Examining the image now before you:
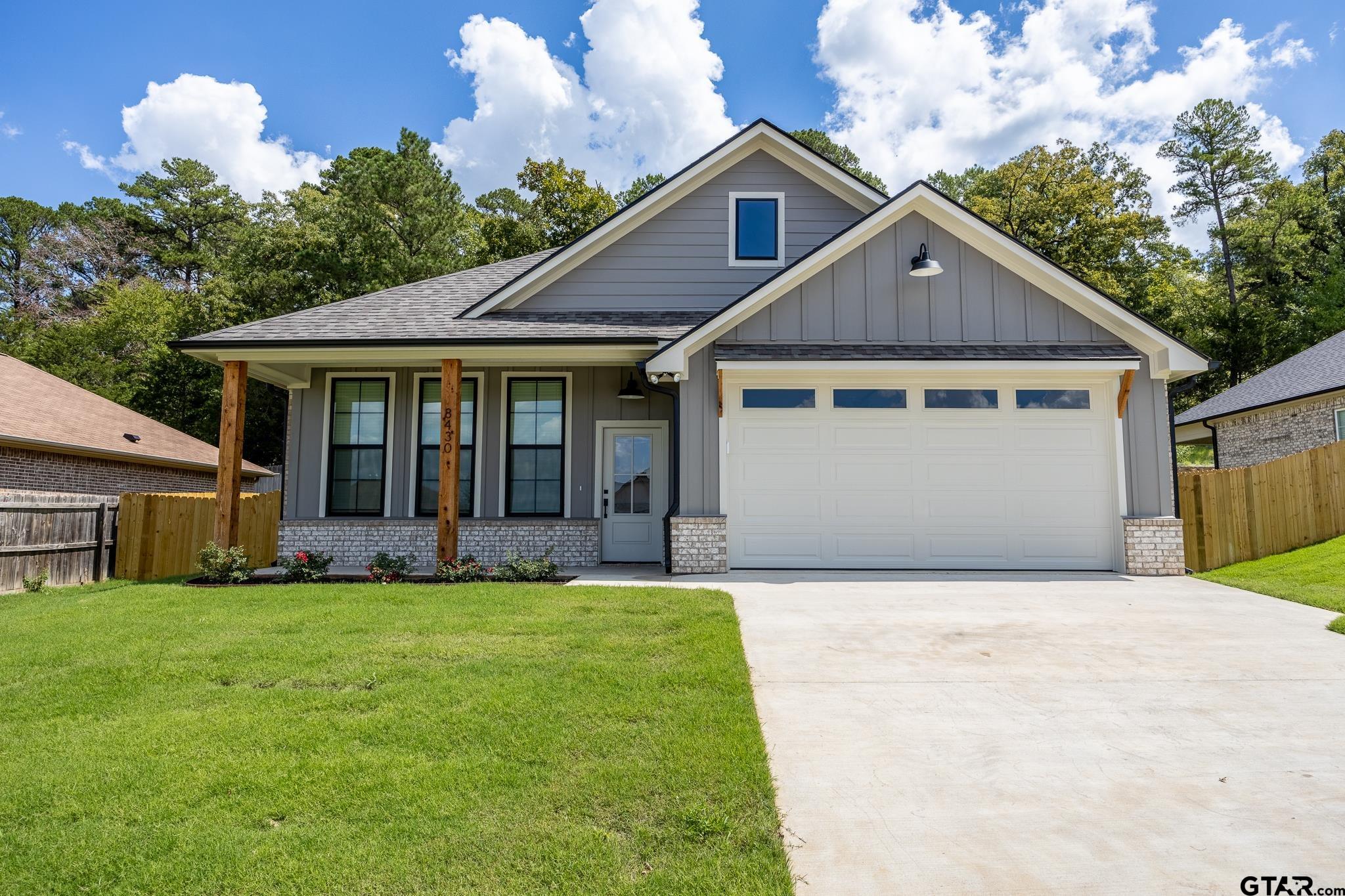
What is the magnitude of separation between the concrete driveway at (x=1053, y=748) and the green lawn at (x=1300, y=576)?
3.33ft

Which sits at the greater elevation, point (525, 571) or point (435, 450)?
point (435, 450)

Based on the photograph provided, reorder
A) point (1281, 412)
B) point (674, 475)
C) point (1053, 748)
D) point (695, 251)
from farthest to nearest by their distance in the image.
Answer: point (1281, 412), point (695, 251), point (674, 475), point (1053, 748)

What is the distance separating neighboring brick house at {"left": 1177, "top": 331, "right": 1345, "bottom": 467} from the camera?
13.9 meters

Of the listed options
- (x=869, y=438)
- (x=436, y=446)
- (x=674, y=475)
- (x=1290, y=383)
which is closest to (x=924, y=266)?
(x=869, y=438)

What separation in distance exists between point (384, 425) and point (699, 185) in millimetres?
6411

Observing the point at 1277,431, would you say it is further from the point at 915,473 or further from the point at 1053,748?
the point at 1053,748

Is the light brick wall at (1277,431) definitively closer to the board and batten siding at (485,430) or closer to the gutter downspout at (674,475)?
the gutter downspout at (674,475)

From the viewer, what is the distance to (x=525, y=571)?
8492mm

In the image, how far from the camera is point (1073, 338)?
8906 millimetres

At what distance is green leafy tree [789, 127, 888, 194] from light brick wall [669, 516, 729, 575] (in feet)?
81.8

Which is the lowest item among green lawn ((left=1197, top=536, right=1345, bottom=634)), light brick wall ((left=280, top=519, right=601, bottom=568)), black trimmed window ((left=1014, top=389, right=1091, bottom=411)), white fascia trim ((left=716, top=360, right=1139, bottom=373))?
green lawn ((left=1197, top=536, right=1345, bottom=634))

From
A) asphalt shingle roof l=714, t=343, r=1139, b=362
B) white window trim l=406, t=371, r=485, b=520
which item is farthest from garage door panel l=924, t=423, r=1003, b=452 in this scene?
white window trim l=406, t=371, r=485, b=520

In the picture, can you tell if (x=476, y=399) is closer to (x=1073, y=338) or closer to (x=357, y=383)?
(x=357, y=383)

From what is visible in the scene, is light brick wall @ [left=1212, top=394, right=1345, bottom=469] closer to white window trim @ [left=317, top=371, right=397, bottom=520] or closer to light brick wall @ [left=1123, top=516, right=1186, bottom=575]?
light brick wall @ [left=1123, top=516, right=1186, bottom=575]
